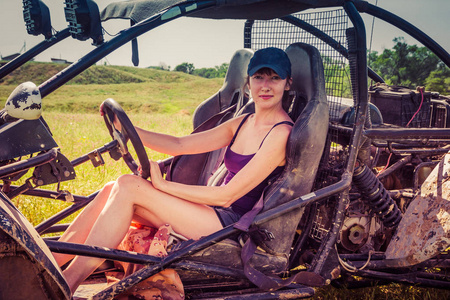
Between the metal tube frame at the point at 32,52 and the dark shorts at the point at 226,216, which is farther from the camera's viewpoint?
the metal tube frame at the point at 32,52

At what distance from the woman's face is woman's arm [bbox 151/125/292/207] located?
0.25 metres

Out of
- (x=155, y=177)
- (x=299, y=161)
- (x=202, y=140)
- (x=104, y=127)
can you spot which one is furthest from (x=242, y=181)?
(x=104, y=127)

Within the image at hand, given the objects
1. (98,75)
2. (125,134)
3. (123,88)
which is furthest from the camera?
(98,75)

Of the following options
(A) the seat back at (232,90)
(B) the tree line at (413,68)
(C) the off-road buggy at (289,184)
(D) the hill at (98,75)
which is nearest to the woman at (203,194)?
(C) the off-road buggy at (289,184)

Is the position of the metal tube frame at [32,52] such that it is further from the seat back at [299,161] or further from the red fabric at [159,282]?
the seat back at [299,161]

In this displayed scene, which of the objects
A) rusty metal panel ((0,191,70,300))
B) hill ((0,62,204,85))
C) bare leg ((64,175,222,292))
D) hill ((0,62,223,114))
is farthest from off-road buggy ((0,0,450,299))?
hill ((0,62,204,85))

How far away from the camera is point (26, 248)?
1.63 m

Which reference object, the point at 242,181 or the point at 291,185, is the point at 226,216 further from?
the point at 291,185

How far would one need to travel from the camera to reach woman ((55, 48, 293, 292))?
211 centimetres

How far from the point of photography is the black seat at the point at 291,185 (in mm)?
2150

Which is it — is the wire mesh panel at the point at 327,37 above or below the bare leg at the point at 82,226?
above

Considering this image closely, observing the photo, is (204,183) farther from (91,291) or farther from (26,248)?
(26,248)

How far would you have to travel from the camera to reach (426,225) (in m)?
2.52

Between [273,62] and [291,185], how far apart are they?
687mm
